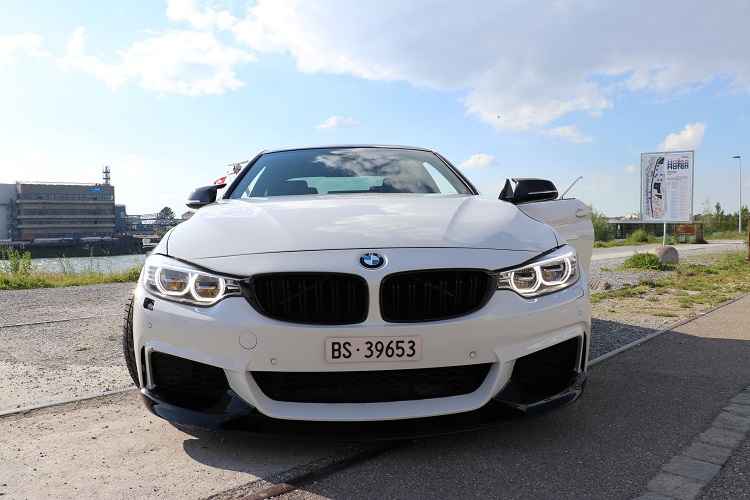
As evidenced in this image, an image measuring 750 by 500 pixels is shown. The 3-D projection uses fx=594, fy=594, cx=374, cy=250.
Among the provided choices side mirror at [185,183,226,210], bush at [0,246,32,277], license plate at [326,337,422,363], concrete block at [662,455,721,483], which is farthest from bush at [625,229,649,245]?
license plate at [326,337,422,363]

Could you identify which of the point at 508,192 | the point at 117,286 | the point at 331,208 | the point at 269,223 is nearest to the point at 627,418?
the point at 508,192

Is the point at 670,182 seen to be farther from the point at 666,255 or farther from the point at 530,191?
the point at 530,191

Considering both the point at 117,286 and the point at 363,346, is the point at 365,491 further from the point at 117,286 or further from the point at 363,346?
the point at 117,286

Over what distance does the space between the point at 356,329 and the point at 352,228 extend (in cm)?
53

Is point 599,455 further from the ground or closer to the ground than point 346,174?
closer to the ground

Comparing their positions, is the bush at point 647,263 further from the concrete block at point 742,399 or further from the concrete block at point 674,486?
the concrete block at point 674,486

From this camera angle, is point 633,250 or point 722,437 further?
point 633,250

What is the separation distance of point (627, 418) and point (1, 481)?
2.85 meters

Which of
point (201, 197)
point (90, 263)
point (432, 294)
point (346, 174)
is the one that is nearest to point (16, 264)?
point (90, 263)

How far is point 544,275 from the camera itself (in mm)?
2615

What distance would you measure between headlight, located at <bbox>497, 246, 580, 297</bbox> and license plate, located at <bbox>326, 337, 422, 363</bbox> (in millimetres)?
466

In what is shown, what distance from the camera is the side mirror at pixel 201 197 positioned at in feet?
12.1

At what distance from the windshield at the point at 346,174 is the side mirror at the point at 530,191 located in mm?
329

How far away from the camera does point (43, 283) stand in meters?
11.9
